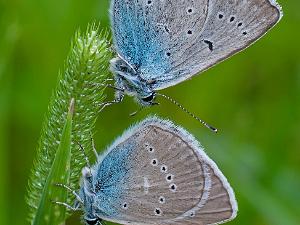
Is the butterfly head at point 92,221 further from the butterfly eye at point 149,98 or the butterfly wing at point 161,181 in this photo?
the butterfly eye at point 149,98

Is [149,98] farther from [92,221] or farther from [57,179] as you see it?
[57,179]

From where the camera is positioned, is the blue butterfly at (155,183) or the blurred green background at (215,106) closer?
the blue butterfly at (155,183)

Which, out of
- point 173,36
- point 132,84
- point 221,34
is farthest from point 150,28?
point 221,34

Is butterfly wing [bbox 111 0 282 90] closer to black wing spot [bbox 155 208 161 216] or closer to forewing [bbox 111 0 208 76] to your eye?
forewing [bbox 111 0 208 76]

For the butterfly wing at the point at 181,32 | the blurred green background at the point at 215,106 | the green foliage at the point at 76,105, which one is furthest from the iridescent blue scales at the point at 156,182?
the blurred green background at the point at 215,106

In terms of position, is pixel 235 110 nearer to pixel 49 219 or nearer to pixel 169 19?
pixel 169 19

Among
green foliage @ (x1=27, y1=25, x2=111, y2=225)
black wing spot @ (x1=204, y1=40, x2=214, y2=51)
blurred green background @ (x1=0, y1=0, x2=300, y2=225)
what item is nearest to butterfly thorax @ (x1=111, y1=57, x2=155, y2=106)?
black wing spot @ (x1=204, y1=40, x2=214, y2=51)
